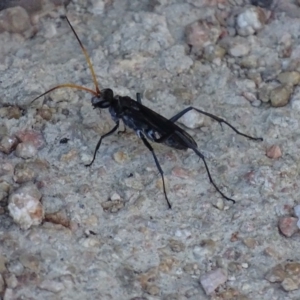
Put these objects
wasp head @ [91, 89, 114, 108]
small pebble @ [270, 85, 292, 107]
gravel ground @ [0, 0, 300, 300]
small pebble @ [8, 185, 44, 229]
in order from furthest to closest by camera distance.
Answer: small pebble @ [270, 85, 292, 107]
wasp head @ [91, 89, 114, 108]
small pebble @ [8, 185, 44, 229]
gravel ground @ [0, 0, 300, 300]

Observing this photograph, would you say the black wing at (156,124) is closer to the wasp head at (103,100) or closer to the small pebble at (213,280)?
the wasp head at (103,100)

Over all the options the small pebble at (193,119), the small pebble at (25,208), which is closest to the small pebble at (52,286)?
the small pebble at (25,208)

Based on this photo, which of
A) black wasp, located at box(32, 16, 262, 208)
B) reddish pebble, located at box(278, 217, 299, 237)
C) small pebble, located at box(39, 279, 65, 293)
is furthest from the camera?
black wasp, located at box(32, 16, 262, 208)

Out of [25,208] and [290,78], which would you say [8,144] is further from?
[290,78]

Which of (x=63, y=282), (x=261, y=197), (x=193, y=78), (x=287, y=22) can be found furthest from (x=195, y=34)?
(x=63, y=282)

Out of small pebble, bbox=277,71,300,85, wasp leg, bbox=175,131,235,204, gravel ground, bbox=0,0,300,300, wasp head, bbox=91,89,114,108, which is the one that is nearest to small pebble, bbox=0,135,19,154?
gravel ground, bbox=0,0,300,300

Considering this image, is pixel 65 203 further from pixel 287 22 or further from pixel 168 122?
pixel 287 22

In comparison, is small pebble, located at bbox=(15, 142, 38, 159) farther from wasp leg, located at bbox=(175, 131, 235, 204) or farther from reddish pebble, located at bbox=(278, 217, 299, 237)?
reddish pebble, located at bbox=(278, 217, 299, 237)
